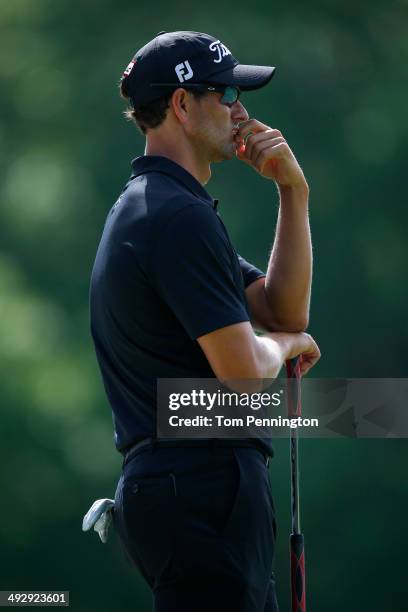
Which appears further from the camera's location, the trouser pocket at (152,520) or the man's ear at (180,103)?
the man's ear at (180,103)

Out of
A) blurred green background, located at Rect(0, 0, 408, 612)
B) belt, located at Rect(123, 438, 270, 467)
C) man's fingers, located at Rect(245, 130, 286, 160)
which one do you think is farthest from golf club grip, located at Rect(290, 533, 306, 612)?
blurred green background, located at Rect(0, 0, 408, 612)

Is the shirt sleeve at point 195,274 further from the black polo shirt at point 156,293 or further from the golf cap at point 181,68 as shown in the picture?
the golf cap at point 181,68

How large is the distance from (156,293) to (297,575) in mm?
773

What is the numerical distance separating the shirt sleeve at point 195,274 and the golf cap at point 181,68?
41 cm

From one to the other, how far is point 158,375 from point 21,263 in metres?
5.28

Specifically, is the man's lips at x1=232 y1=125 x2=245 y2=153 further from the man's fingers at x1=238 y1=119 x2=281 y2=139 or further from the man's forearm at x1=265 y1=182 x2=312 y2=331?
the man's forearm at x1=265 y1=182 x2=312 y2=331

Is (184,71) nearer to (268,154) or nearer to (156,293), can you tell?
(268,154)

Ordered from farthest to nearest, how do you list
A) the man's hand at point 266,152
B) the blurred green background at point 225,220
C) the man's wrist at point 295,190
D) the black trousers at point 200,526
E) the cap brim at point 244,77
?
the blurred green background at point 225,220 < the man's wrist at point 295,190 < the man's hand at point 266,152 < the cap brim at point 244,77 < the black trousers at point 200,526

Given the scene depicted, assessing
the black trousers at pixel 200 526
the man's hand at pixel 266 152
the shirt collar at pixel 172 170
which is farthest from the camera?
the man's hand at pixel 266 152

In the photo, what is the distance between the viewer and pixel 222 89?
2.82 meters

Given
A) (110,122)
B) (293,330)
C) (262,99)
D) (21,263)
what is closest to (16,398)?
(21,263)

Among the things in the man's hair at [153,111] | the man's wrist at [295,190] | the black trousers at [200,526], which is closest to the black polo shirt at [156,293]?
the black trousers at [200,526]

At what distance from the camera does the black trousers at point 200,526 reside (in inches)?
95.7

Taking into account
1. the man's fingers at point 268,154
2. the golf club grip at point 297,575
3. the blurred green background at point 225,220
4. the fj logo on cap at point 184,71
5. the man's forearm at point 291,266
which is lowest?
the golf club grip at point 297,575
